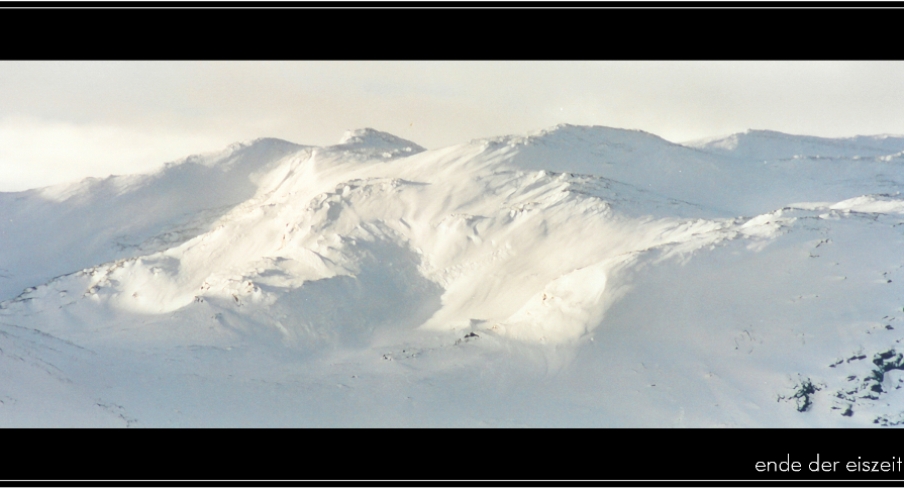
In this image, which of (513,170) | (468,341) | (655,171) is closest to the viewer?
(468,341)

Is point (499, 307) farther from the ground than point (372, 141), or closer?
closer

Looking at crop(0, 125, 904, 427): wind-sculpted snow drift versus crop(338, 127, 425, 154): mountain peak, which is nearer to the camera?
crop(0, 125, 904, 427): wind-sculpted snow drift

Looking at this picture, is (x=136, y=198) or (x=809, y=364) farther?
(x=136, y=198)

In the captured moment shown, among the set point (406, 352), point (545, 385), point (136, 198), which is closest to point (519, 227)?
point (406, 352)

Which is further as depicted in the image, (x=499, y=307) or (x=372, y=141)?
(x=372, y=141)

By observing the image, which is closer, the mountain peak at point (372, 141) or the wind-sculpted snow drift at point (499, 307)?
the wind-sculpted snow drift at point (499, 307)

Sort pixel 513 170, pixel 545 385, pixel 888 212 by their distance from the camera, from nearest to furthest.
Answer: pixel 545 385, pixel 888 212, pixel 513 170

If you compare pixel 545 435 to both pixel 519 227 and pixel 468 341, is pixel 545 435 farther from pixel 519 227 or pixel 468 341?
pixel 519 227

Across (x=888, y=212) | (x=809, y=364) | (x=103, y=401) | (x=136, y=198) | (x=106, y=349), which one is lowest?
(x=136, y=198)
